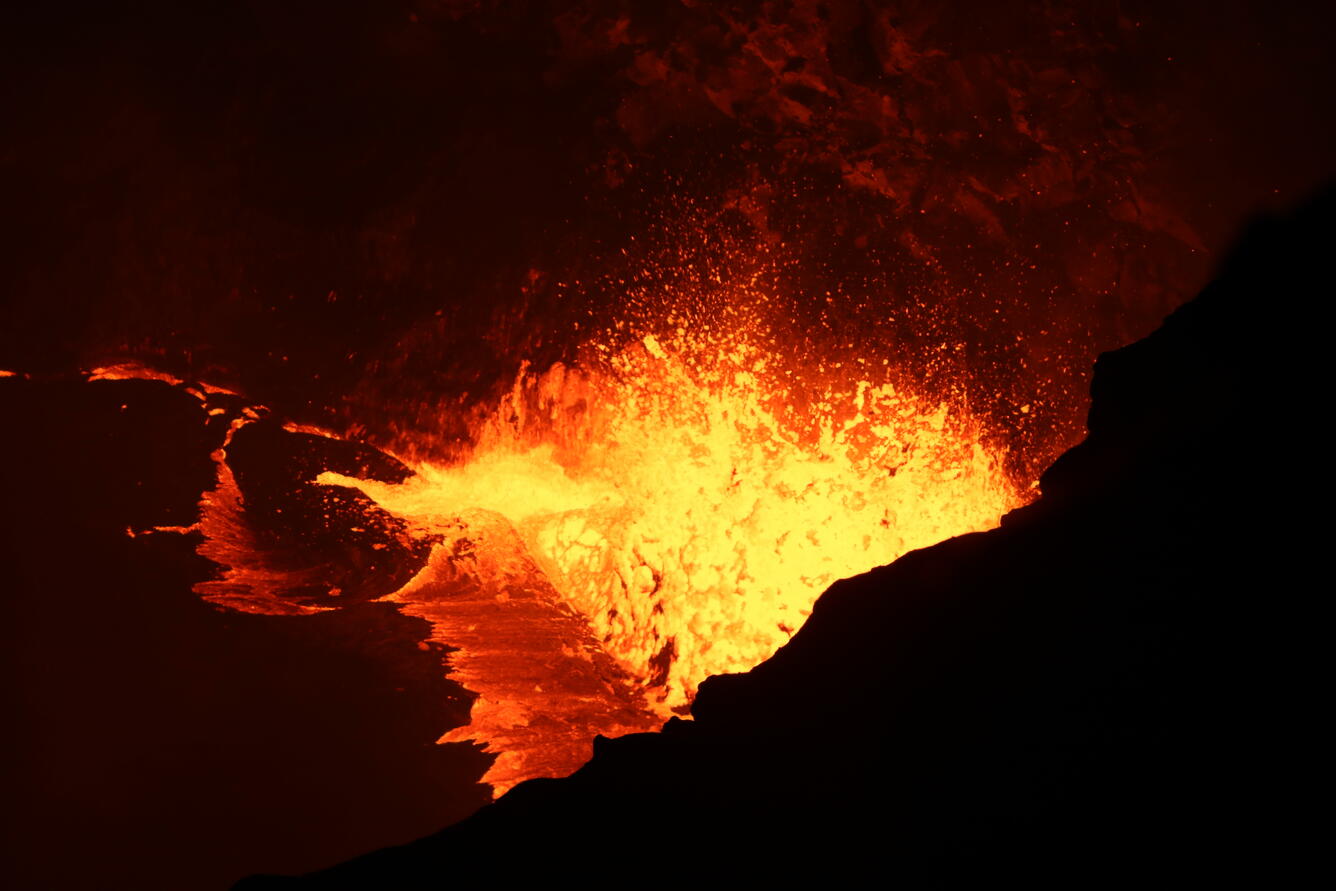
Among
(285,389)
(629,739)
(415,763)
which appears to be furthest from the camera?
(415,763)

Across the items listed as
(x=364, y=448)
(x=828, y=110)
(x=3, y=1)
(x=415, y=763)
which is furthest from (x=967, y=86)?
(x=415, y=763)

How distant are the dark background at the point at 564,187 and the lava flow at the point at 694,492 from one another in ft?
1.12

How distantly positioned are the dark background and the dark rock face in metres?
3.65

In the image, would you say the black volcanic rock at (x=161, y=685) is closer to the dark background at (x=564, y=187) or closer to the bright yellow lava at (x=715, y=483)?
the dark background at (x=564, y=187)

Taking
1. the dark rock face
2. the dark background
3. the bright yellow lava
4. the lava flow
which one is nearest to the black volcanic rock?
the dark background

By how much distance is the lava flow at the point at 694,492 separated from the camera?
7.21 m

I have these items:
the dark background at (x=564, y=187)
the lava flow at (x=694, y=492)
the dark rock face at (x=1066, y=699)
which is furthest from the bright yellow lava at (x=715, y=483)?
the dark rock face at (x=1066, y=699)

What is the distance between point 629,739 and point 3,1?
6495mm

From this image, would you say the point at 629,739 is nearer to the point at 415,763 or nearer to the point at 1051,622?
the point at 1051,622

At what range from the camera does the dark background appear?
6.40 meters

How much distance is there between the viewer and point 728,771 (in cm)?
303

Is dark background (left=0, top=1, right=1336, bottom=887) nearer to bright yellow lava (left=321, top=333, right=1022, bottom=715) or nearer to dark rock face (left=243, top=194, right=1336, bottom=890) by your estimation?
bright yellow lava (left=321, top=333, right=1022, bottom=715)

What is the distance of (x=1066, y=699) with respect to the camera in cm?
245

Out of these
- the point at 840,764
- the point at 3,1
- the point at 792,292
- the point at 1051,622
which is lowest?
the point at 840,764
